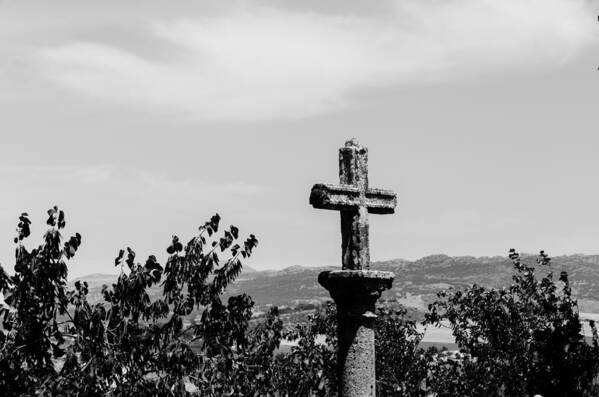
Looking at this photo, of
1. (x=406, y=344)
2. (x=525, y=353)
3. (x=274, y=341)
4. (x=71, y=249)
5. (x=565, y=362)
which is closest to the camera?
(x=71, y=249)

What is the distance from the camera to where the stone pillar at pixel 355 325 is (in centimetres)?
1057

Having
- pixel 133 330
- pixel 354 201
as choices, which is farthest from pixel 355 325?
pixel 133 330

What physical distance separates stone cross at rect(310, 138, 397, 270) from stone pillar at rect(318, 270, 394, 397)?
13.7 inches

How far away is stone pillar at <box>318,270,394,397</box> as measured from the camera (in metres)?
10.6

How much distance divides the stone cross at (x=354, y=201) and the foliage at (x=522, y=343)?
10874 millimetres

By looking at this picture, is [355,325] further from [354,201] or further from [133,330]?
[133,330]

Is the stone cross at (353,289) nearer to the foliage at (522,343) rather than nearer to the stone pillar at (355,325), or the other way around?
the stone pillar at (355,325)

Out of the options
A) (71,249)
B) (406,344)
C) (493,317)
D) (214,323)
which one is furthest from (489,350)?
(71,249)

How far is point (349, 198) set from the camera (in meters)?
11.2

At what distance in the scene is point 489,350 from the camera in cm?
2478

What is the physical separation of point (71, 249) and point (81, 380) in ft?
6.27

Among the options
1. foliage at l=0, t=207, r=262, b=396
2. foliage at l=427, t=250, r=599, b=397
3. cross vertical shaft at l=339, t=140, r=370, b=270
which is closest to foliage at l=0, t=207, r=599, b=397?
foliage at l=0, t=207, r=262, b=396

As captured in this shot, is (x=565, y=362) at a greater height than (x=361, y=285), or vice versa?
(x=361, y=285)

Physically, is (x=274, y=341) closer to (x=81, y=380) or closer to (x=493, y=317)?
(x=81, y=380)
